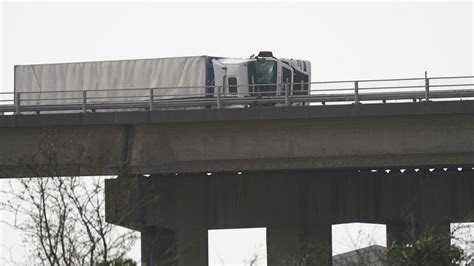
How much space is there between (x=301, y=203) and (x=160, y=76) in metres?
→ 6.74

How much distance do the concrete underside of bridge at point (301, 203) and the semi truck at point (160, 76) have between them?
3116 millimetres

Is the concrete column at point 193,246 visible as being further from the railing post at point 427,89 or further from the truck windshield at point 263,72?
the railing post at point 427,89

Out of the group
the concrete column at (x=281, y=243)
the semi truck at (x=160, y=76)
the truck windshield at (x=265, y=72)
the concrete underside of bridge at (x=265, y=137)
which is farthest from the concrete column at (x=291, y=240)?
the truck windshield at (x=265, y=72)

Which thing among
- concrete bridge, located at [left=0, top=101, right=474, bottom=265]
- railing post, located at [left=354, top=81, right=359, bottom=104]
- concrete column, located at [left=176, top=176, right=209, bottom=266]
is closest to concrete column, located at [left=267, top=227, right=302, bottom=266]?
concrete bridge, located at [left=0, top=101, right=474, bottom=265]

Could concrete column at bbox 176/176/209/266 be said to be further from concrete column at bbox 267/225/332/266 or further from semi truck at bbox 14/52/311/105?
semi truck at bbox 14/52/311/105

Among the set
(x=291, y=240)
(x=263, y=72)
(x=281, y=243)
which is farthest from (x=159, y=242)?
(x=263, y=72)

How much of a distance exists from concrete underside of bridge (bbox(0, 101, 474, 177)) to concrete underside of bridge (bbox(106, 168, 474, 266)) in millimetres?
4014

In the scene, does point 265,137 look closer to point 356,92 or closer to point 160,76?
point 356,92

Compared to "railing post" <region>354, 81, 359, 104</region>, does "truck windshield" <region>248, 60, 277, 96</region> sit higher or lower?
higher

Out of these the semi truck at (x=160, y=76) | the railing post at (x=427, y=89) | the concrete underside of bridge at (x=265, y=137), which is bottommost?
the concrete underside of bridge at (x=265, y=137)

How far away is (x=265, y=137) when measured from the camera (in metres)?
39.3

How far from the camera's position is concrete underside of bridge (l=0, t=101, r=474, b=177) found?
38688mm

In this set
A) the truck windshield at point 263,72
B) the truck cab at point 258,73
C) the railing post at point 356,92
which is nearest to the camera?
the railing post at point 356,92

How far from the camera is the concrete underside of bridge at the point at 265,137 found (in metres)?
38.7
